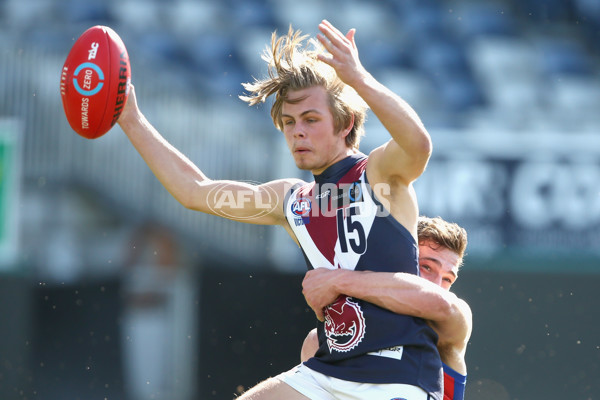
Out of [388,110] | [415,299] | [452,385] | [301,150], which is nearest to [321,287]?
[415,299]

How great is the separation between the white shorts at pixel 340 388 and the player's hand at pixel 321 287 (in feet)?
0.90

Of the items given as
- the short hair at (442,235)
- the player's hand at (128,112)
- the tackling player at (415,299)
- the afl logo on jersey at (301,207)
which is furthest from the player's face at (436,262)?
the player's hand at (128,112)

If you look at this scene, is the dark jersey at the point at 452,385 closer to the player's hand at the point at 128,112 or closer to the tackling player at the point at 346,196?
the tackling player at the point at 346,196

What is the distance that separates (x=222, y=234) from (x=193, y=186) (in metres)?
2.32

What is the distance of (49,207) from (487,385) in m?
3.39

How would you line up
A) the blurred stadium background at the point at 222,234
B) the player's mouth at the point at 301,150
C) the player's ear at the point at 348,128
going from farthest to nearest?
the blurred stadium background at the point at 222,234
the player's ear at the point at 348,128
the player's mouth at the point at 301,150

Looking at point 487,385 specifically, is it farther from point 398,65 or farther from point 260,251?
point 398,65

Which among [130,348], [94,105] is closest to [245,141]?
[130,348]

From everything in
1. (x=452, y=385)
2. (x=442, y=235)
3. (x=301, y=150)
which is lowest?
(x=452, y=385)

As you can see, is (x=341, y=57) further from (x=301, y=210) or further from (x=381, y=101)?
(x=301, y=210)

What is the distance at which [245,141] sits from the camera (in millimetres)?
5488

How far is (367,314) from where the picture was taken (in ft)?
8.87

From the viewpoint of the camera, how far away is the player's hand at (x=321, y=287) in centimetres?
270

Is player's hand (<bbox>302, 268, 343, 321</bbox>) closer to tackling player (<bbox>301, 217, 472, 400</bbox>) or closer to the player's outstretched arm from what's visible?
tackling player (<bbox>301, 217, 472, 400</bbox>)
